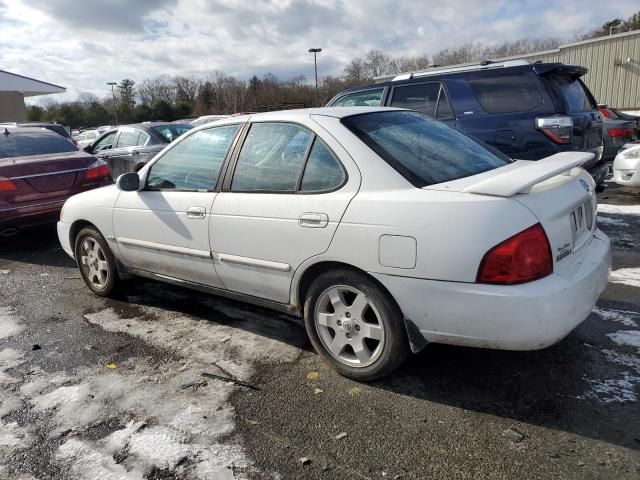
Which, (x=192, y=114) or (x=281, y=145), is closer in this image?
(x=281, y=145)

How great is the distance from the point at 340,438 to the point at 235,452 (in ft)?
1.69

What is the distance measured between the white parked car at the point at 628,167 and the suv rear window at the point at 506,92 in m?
3.15

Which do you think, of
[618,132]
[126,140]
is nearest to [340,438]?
[126,140]

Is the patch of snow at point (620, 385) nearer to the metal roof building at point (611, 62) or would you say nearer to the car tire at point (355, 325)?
the car tire at point (355, 325)

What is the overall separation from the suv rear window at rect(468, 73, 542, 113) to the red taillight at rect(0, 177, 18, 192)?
18.7 feet

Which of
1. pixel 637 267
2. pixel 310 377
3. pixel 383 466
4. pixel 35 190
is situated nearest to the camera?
pixel 383 466

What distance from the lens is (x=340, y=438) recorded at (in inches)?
102

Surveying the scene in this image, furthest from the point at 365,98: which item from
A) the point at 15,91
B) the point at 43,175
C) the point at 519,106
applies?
the point at 15,91

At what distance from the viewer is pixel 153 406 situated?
9.77ft

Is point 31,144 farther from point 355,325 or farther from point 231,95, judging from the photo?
point 231,95

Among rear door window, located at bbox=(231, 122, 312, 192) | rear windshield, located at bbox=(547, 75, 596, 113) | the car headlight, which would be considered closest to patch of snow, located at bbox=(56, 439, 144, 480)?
rear door window, located at bbox=(231, 122, 312, 192)

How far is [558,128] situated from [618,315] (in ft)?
8.44

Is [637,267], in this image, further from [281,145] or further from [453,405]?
[281,145]

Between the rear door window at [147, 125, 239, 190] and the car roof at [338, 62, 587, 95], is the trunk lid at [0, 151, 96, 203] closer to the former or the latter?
the rear door window at [147, 125, 239, 190]
